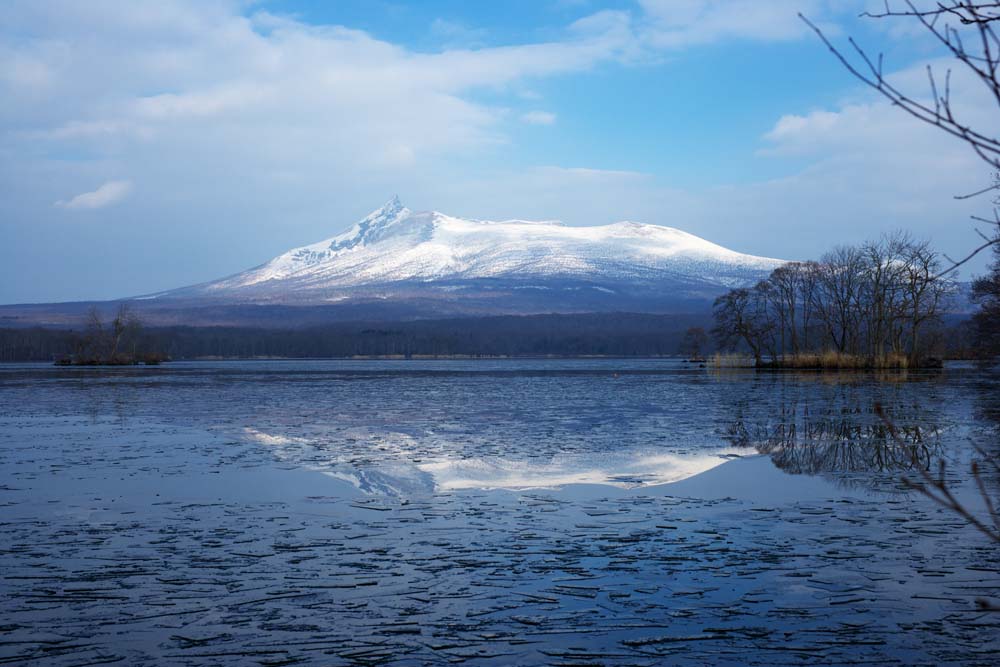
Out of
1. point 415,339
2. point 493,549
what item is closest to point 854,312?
point 493,549

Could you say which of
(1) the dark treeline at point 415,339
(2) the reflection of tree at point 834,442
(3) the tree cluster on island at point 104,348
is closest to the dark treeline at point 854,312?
(2) the reflection of tree at point 834,442

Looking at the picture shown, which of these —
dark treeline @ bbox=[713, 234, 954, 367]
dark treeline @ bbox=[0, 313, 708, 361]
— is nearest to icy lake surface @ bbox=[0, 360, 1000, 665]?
dark treeline @ bbox=[713, 234, 954, 367]

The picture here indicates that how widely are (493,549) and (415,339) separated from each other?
145107mm

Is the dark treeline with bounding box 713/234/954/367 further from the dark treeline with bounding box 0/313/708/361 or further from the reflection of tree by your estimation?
the dark treeline with bounding box 0/313/708/361

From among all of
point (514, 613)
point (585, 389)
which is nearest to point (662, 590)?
point (514, 613)

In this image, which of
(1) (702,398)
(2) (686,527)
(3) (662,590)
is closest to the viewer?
(3) (662,590)

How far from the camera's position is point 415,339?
15275 cm

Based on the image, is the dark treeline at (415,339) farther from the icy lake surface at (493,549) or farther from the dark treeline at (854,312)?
the icy lake surface at (493,549)

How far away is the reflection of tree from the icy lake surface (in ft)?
0.37

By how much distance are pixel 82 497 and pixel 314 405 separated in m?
15.9

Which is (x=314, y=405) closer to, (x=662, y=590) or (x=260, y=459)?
(x=260, y=459)

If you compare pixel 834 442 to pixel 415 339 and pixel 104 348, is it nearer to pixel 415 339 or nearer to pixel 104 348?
pixel 104 348

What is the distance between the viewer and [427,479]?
41.6 ft

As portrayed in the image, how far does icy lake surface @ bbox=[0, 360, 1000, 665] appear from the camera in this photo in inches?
228
